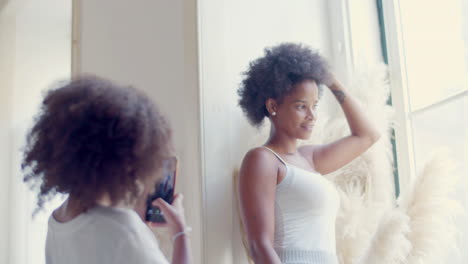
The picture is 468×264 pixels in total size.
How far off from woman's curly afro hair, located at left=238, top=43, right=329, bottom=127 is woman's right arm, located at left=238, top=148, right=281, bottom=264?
0.49ft

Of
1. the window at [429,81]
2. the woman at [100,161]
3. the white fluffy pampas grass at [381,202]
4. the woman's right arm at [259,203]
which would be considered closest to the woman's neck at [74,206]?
the woman at [100,161]

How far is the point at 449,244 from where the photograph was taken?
1413 millimetres

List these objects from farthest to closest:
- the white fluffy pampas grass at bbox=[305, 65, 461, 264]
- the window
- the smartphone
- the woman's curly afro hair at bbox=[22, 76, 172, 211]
A: the window < the white fluffy pampas grass at bbox=[305, 65, 461, 264] < the smartphone < the woman's curly afro hair at bbox=[22, 76, 172, 211]

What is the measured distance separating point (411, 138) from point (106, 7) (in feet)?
3.54

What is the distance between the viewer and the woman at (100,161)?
2.48 feet

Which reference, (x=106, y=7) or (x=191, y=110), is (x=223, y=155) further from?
→ (x=106, y=7)

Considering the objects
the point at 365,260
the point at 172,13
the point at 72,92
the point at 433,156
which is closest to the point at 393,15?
the point at 433,156

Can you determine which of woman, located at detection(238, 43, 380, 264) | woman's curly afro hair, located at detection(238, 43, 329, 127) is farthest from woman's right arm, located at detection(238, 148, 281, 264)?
woman's curly afro hair, located at detection(238, 43, 329, 127)

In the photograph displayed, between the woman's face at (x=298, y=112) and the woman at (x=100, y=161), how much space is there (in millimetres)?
514

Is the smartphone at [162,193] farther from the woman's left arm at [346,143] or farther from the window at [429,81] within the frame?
the window at [429,81]

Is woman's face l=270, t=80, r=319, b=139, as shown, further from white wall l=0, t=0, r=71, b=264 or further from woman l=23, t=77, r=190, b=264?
white wall l=0, t=0, r=71, b=264

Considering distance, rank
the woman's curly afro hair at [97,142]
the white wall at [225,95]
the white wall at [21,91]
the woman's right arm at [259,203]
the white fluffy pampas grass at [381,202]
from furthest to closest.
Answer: the white wall at [21,91] → the white wall at [225,95] → the white fluffy pampas grass at [381,202] → the woman's right arm at [259,203] → the woman's curly afro hair at [97,142]

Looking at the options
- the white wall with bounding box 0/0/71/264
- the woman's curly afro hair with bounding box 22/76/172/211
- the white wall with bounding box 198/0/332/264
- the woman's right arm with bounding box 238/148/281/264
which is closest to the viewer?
the woman's curly afro hair with bounding box 22/76/172/211

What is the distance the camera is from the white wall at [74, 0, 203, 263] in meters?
1.40
